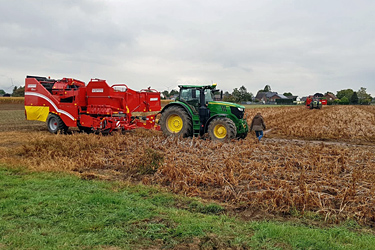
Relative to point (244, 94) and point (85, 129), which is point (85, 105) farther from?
point (244, 94)

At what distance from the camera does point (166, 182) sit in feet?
21.1

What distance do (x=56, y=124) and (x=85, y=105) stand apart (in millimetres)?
2002

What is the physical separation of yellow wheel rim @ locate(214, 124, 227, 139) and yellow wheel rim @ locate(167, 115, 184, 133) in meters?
1.68

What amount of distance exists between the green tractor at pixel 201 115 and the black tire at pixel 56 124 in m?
5.06

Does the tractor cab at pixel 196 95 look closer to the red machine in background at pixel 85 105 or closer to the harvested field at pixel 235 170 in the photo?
the red machine in background at pixel 85 105

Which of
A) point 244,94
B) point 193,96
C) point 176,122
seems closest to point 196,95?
point 193,96

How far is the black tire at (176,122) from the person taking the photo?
1187 cm

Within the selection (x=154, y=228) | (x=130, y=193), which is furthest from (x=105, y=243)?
(x=130, y=193)

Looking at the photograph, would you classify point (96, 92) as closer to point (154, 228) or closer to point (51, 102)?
point (51, 102)

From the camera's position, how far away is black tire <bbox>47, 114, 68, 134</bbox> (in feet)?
44.3

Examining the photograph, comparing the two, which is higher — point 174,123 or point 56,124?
point 174,123

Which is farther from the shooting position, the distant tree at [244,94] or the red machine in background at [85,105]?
the distant tree at [244,94]

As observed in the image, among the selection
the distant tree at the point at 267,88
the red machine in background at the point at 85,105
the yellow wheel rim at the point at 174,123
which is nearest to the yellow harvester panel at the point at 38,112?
the red machine in background at the point at 85,105

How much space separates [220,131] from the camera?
1134 centimetres
